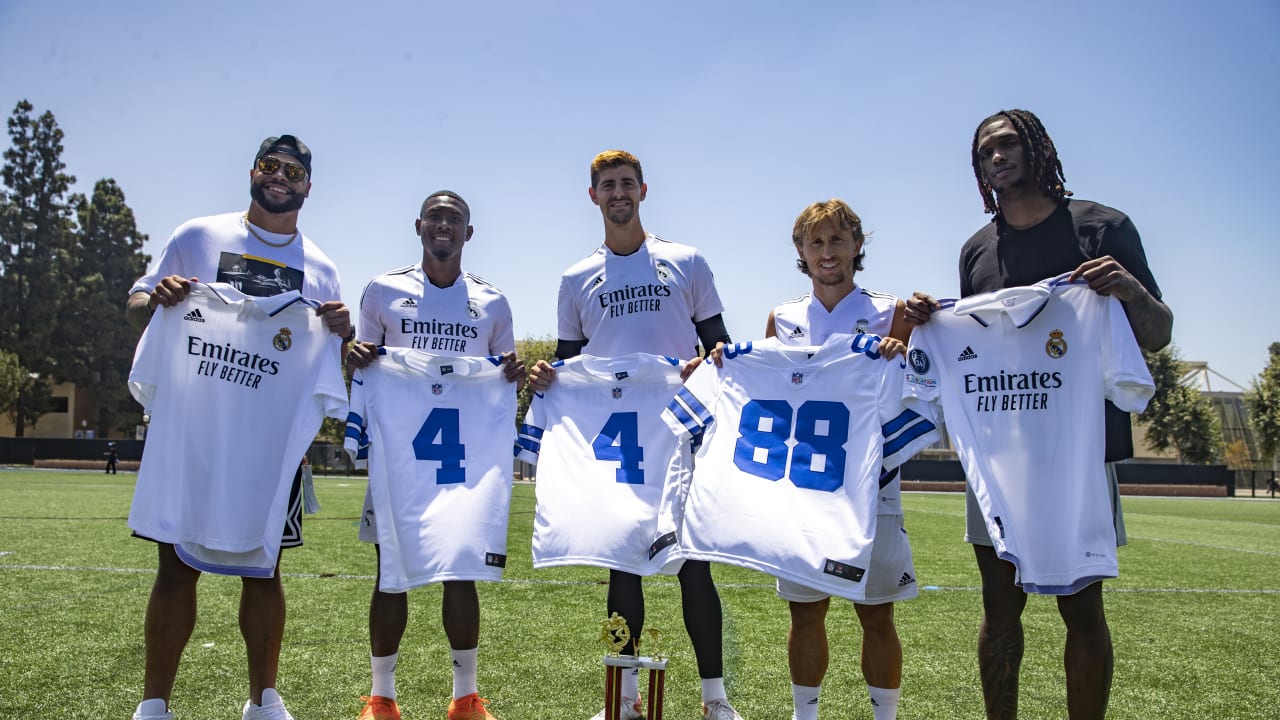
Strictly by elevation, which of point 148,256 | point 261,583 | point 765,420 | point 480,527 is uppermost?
point 148,256

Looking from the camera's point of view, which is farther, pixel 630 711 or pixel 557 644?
pixel 557 644

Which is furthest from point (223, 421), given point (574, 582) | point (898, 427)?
point (574, 582)

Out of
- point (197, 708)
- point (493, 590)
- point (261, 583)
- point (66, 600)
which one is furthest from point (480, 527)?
point (66, 600)

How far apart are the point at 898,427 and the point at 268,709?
282 centimetres

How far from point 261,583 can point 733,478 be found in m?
2.06

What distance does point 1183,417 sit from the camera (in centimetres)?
5138

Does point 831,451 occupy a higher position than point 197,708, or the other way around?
point 831,451

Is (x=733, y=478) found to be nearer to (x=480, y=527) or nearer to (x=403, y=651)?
(x=480, y=527)

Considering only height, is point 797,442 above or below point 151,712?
above

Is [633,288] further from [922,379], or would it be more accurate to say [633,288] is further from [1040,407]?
[1040,407]

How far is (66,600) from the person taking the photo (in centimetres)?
636

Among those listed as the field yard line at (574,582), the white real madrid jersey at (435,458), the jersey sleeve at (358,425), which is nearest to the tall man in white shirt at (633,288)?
the white real madrid jersey at (435,458)

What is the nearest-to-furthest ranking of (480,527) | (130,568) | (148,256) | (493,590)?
(480,527) < (493,590) < (130,568) < (148,256)

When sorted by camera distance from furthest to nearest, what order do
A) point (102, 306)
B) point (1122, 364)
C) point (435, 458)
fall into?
1. point (102, 306)
2. point (435, 458)
3. point (1122, 364)
